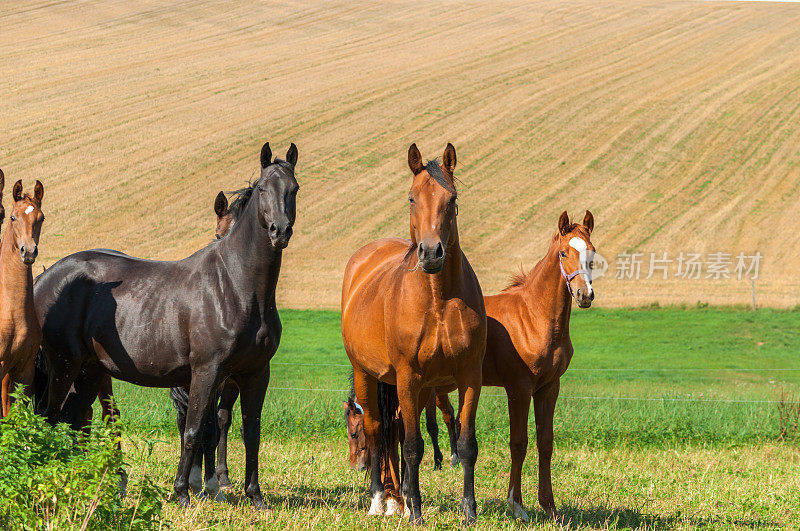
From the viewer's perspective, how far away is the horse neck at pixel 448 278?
5.62 m

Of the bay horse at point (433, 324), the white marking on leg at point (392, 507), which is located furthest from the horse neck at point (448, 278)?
the white marking on leg at point (392, 507)

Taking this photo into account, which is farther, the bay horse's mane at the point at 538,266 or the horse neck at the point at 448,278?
the bay horse's mane at the point at 538,266

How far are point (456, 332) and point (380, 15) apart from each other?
146ft

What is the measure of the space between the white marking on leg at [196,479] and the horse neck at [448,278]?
260cm

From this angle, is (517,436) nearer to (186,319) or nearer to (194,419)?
(194,419)

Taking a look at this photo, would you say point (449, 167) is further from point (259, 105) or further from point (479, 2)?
point (479, 2)

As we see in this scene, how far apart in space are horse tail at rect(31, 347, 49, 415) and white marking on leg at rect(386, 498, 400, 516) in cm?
288

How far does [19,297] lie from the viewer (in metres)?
5.94

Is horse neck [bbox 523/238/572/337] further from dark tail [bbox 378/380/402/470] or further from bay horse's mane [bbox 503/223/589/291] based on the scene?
dark tail [bbox 378/380/402/470]

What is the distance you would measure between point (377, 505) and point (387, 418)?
0.77m

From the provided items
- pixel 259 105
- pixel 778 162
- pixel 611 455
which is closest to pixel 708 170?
pixel 778 162

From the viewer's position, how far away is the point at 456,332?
18.3ft

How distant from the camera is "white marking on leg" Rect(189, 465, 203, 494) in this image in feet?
21.9

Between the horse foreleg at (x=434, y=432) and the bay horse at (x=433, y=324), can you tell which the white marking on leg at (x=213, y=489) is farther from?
the horse foreleg at (x=434, y=432)
